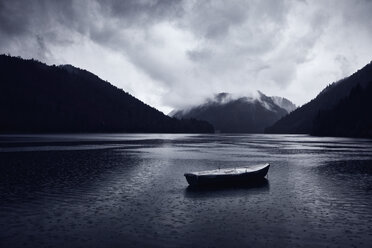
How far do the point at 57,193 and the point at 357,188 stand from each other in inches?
1739

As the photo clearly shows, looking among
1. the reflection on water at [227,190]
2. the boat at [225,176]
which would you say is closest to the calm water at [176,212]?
the reflection on water at [227,190]

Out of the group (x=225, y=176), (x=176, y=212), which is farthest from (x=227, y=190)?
(x=176, y=212)

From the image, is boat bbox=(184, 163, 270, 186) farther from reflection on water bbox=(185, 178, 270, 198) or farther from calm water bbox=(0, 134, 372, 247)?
calm water bbox=(0, 134, 372, 247)

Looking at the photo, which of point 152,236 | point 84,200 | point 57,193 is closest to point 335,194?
point 152,236

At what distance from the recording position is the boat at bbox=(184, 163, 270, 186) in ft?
157

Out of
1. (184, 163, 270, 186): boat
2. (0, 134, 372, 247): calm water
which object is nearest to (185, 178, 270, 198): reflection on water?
(0, 134, 372, 247): calm water

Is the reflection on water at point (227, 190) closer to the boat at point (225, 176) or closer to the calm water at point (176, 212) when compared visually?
the calm water at point (176, 212)

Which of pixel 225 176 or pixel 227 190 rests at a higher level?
pixel 225 176

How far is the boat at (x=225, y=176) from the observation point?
157ft

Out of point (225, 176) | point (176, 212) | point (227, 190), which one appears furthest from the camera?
point (225, 176)

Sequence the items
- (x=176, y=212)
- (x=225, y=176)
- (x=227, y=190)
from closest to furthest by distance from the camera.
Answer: (x=176, y=212) < (x=227, y=190) < (x=225, y=176)

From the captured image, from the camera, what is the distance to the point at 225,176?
4909 cm

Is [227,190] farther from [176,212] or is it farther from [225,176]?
[176,212]

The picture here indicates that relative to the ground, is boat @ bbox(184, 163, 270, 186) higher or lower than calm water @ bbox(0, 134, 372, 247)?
higher
